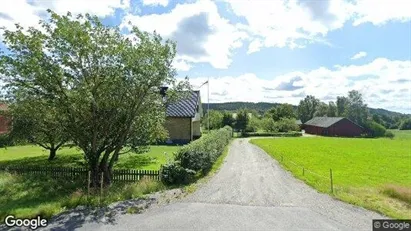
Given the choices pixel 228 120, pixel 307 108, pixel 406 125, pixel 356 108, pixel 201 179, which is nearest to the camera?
pixel 201 179

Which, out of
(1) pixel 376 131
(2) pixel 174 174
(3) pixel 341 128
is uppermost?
(3) pixel 341 128

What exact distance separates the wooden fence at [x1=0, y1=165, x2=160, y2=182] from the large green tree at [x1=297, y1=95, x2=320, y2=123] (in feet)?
456

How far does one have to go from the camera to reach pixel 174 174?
52.7 feet

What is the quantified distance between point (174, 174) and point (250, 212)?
5900 millimetres

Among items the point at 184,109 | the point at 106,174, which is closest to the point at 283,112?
the point at 184,109

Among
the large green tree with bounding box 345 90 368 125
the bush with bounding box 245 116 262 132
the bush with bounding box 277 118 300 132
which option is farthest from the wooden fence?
the large green tree with bounding box 345 90 368 125

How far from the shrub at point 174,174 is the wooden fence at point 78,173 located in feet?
1.75

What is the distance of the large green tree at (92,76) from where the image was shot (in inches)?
545

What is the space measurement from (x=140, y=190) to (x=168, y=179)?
2.17m

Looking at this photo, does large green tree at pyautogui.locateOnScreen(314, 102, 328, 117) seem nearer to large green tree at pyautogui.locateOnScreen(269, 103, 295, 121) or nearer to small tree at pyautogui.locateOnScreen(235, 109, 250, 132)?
large green tree at pyautogui.locateOnScreen(269, 103, 295, 121)

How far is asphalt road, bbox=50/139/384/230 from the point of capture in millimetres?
9820

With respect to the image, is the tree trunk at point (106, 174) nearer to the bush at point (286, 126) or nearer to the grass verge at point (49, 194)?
the grass verge at point (49, 194)

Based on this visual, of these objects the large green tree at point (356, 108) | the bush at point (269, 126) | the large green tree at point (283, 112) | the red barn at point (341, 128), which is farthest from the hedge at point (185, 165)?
the large green tree at point (356, 108)

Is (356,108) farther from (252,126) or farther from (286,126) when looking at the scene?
(252,126)
